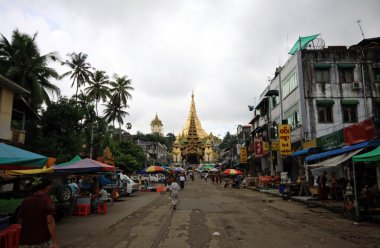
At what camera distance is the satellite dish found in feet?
93.9

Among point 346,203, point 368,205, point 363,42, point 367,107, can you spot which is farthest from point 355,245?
point 363,42

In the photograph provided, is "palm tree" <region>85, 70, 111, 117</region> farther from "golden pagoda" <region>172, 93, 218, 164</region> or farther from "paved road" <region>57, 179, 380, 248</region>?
"golden pagoda" <region>172, 93, 218, 164</region>

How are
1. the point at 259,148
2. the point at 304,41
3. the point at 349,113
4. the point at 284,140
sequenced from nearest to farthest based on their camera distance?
the point at 284,140 → the point at 349,113 → the point at 304,41 → the point at 259,148

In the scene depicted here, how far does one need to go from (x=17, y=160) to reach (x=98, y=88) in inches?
1544

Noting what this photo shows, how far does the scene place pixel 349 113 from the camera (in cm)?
2695

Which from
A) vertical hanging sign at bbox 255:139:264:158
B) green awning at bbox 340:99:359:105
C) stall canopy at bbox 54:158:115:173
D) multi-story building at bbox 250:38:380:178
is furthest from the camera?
vertical hanging sign at bbox 255:139:264:158

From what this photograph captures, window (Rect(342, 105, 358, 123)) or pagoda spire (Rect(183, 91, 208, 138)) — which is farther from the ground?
pagoda spire (Rect(183, 91, 208, 138))

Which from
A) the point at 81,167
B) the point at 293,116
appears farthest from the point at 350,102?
the point at 81,167

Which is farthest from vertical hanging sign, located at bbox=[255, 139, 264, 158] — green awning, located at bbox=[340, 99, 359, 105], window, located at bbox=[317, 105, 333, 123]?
green awning, located at bbox=[340, 99, 359, 105]

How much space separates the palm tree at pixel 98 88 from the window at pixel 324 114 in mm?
29888

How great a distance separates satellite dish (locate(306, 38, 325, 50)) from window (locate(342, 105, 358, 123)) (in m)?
5.71

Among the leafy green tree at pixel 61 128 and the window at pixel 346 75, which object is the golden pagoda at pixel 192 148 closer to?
the leafy green tree at pixel 61 128

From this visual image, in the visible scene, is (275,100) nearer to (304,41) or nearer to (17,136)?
(304,41)

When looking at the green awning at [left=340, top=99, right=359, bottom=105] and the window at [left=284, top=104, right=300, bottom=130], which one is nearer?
the green awning at [left=340, top=99, right=359, bottom=105]
